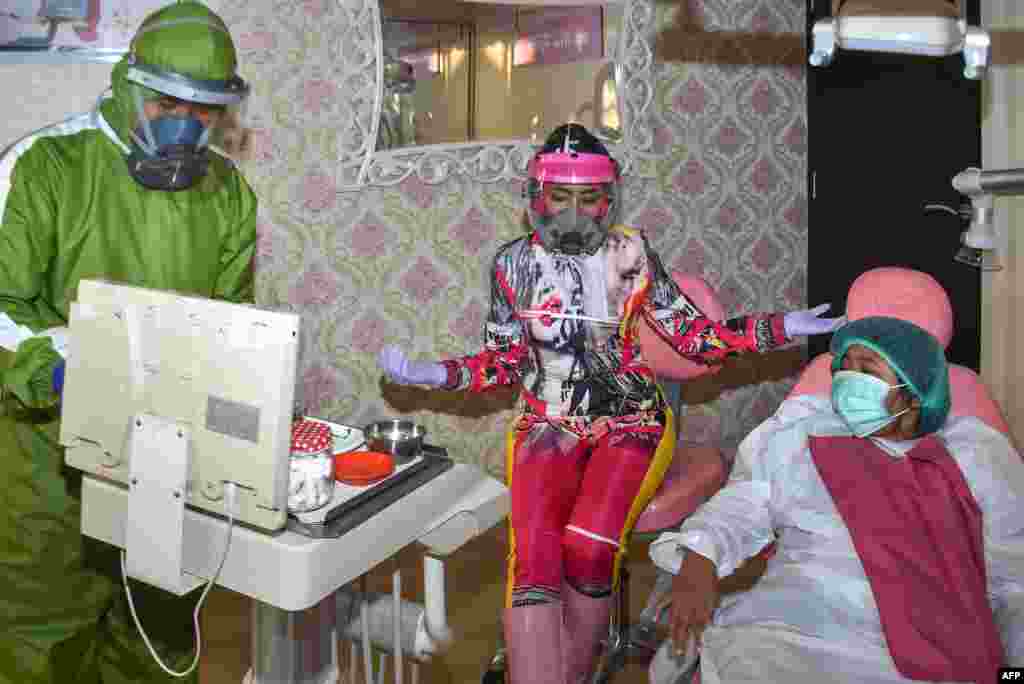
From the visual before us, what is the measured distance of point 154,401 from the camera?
1659 millimetres

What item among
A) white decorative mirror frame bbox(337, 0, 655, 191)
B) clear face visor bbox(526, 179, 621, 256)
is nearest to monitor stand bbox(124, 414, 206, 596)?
clear face visor bbox(526, 179, 621, 256)

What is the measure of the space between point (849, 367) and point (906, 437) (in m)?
0.18

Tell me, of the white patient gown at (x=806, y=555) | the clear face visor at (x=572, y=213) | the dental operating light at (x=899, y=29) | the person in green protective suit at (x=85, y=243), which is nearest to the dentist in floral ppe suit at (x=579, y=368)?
the clear face visor at (x=572, y=213)

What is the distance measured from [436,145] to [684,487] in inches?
56.8

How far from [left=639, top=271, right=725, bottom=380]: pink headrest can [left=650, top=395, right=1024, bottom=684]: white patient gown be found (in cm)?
53

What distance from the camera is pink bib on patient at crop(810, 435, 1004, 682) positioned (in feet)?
5.91

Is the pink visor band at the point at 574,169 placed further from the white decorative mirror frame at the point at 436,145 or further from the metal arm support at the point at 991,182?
the metal arm support at the point at 991,182

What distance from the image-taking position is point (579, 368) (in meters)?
2.45

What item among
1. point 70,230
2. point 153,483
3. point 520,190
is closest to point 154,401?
point 153,483

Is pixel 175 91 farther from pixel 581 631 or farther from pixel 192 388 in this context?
pixel 581 631

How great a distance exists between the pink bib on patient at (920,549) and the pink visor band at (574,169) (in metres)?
0.77

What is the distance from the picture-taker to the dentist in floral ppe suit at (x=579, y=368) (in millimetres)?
2297

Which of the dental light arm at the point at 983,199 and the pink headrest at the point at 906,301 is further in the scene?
the pink headrest at the point at 906,301

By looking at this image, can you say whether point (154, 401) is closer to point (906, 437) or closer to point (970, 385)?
point (906, 437)
